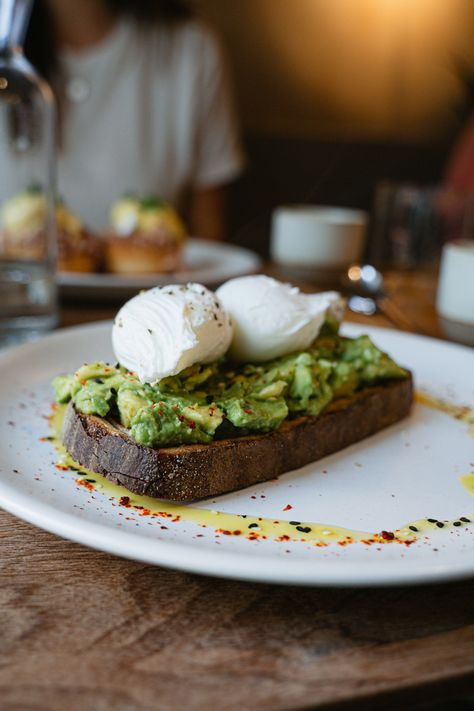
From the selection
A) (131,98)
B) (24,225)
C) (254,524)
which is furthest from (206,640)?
(131,98)

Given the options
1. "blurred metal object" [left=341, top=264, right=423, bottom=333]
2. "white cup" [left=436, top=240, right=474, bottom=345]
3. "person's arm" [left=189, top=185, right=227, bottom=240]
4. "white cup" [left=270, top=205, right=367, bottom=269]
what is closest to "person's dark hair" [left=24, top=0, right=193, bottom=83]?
"person's arm" [left=189, top=185, right=227, bottom=240]

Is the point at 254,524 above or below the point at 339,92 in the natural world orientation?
below

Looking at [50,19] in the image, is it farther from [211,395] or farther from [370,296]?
[211,395]

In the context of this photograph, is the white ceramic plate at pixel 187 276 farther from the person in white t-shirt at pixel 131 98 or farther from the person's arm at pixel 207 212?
the person's arm at pixel 207 212

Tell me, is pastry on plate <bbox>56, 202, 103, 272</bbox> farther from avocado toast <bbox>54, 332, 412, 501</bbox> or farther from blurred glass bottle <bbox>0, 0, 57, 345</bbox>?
avocado toast <bbox>54, 332, 412, 501</bbox>

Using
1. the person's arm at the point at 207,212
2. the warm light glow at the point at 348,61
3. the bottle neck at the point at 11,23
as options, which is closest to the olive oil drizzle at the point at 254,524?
the bottle neck at the point at 11,23

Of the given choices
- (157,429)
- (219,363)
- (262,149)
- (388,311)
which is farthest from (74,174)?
(157,429)

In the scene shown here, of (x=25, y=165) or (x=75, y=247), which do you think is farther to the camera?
(x=75, y=247)
